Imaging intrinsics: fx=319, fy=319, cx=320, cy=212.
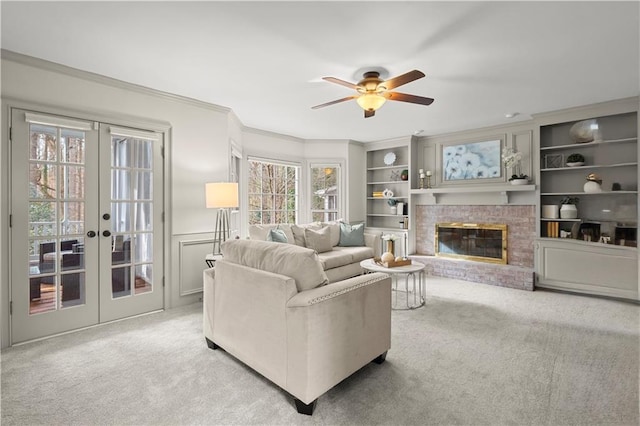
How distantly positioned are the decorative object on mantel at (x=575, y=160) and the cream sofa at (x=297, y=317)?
374 cm

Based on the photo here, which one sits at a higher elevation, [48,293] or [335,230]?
[335,230]

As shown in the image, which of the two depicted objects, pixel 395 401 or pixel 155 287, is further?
pixel 155 287

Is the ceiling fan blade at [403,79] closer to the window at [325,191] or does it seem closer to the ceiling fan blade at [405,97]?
the ceiling fan blade at [405,97]

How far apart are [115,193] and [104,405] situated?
210 cm

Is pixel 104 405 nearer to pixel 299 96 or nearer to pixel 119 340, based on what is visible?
pixel 119 340

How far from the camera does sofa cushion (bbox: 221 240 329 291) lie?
1953 millimetres

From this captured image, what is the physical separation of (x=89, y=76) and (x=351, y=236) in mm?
3800

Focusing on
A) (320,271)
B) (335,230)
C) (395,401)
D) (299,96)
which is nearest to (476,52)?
(299,96)

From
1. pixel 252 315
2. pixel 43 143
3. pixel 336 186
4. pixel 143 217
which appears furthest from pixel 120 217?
pixel 336 186

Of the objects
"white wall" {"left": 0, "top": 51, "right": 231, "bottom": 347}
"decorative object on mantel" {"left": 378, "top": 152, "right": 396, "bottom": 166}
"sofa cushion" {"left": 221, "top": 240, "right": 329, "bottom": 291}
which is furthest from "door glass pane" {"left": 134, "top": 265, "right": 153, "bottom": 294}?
"decorative object on mantel" {"left": 378, "top": 152, "right": 396, "bottom": 166}

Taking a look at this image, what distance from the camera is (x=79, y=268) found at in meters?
3.06

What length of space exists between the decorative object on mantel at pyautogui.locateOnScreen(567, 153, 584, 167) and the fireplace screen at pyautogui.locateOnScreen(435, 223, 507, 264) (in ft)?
4.02

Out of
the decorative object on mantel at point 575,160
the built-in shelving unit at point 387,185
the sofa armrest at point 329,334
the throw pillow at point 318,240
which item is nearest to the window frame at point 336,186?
the built-in shelving unit at point 387,185

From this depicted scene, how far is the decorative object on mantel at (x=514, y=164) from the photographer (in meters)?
4.72
